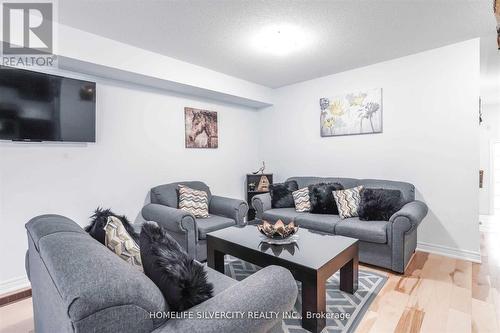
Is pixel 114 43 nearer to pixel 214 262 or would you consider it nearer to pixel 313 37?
pixel 313 37

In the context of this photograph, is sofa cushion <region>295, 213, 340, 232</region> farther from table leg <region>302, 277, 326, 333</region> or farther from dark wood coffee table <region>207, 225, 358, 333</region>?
table leg <region>302, 277, 326, 333</region>

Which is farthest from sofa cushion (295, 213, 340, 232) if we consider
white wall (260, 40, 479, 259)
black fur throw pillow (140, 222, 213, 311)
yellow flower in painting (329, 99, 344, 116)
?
black fur throw pillow (140, 222, 213, 311)

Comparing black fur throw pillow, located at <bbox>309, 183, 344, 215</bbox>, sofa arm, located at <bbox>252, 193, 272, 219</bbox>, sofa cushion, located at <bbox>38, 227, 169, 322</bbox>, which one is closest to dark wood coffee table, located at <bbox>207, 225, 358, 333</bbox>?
black fur throw pillow, located at <bbox>309, 183, 344, 215</bbox>

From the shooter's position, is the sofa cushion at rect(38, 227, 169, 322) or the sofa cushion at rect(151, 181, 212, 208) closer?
the sofa cushion at rect(38, 227, 169, 322)

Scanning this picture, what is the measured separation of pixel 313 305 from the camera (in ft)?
5.67

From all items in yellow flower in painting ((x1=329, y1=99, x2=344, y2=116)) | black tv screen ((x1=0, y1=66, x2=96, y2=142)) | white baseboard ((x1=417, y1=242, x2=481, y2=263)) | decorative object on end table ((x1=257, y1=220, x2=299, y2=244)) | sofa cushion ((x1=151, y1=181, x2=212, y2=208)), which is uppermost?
yellow flower in painting ((x1=329, y1=99, x2=344, y2=116))

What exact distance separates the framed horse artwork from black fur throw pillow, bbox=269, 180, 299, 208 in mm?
1218

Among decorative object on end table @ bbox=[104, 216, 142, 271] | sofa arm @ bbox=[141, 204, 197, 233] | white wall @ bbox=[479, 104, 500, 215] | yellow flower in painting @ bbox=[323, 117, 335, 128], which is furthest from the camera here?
white wall @ bbox=[479, 104, 500, 215]

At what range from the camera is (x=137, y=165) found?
3.24 m

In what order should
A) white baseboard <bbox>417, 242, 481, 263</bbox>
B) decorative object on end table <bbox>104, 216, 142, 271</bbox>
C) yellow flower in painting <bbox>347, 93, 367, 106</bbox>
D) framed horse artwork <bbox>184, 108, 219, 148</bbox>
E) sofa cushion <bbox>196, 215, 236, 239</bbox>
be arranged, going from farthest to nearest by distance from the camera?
framed horse artwork <bbox>184, 108, 219, 148</bbox> < yellow flower in painting <bbox>347, 93, 367, 106</bbox> < white baseboard <bbox>417, 242, 481, 263</bbox> < sofa cushion <bbox>196, 215, 236, 239</bbox> < decorative object on end table <bbox>104, 216, 142, 271</bbox>

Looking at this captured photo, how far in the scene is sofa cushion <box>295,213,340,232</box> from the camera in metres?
2.89

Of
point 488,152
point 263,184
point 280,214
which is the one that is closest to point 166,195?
point 280,214

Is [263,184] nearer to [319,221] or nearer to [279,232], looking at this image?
[319,221]

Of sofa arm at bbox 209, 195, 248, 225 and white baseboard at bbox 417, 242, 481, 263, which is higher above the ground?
sofa arm at bbox 209, 195, 248, 225
